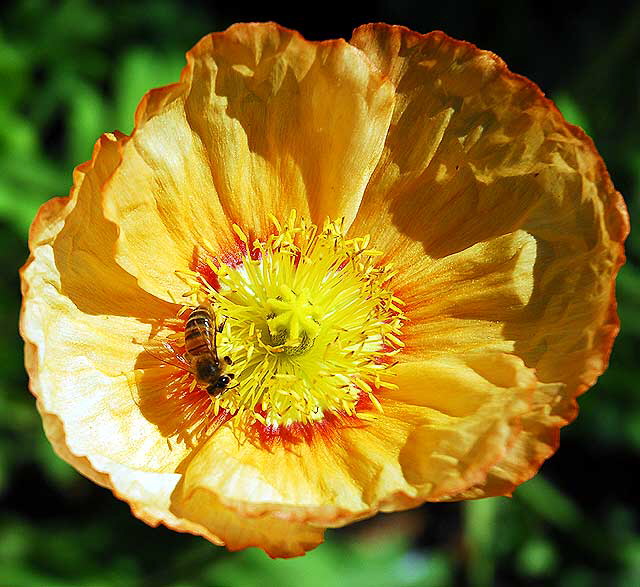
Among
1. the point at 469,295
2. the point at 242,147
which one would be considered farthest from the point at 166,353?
the point at 469,295

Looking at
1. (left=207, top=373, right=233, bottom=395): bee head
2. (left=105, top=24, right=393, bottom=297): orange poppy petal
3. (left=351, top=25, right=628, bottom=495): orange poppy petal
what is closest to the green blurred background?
(left=351, top=25, right=628, bottom=495): orange poppy petal

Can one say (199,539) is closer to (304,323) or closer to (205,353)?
(304,323)

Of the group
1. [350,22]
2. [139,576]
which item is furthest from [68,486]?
[350,22]

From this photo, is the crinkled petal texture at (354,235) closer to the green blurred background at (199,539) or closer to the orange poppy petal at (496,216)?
the orange poppy petal at (496,216)

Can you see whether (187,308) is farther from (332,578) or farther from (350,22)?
(350,22)

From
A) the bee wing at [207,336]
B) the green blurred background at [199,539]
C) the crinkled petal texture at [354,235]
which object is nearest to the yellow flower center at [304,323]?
the crinkled petal texture at [354,235]

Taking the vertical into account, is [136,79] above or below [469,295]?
below
